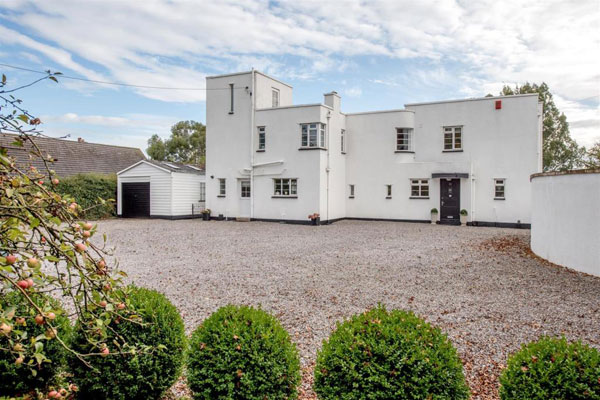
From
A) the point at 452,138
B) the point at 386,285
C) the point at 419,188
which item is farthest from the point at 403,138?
the point at 386,285

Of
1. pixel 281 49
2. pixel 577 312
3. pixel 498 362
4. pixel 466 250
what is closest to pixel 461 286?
pixel 577 312

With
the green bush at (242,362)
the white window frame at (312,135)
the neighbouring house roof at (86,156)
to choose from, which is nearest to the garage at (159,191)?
the neighbouring house roof at (86,156)

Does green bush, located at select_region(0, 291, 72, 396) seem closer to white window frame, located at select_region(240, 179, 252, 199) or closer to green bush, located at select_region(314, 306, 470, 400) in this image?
green bush, located at select_region(314, 306, 470, 400)

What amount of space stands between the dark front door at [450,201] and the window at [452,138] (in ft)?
5.70

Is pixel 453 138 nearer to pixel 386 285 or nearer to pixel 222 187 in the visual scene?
pixel 222 187

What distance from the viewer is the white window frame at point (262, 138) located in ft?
72.9

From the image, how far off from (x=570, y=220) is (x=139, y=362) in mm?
9868

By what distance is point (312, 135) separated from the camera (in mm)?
20969

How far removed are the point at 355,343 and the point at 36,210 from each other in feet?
7.03

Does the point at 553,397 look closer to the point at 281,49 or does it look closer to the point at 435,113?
the point at 281,49

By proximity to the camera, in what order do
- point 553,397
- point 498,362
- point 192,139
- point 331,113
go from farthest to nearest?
point 192,139, point 331,113, point 498,362, point 553,397

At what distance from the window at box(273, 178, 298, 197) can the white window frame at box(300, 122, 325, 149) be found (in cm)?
198

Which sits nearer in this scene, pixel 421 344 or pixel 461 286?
pixel 421 344

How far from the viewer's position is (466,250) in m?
12.6
